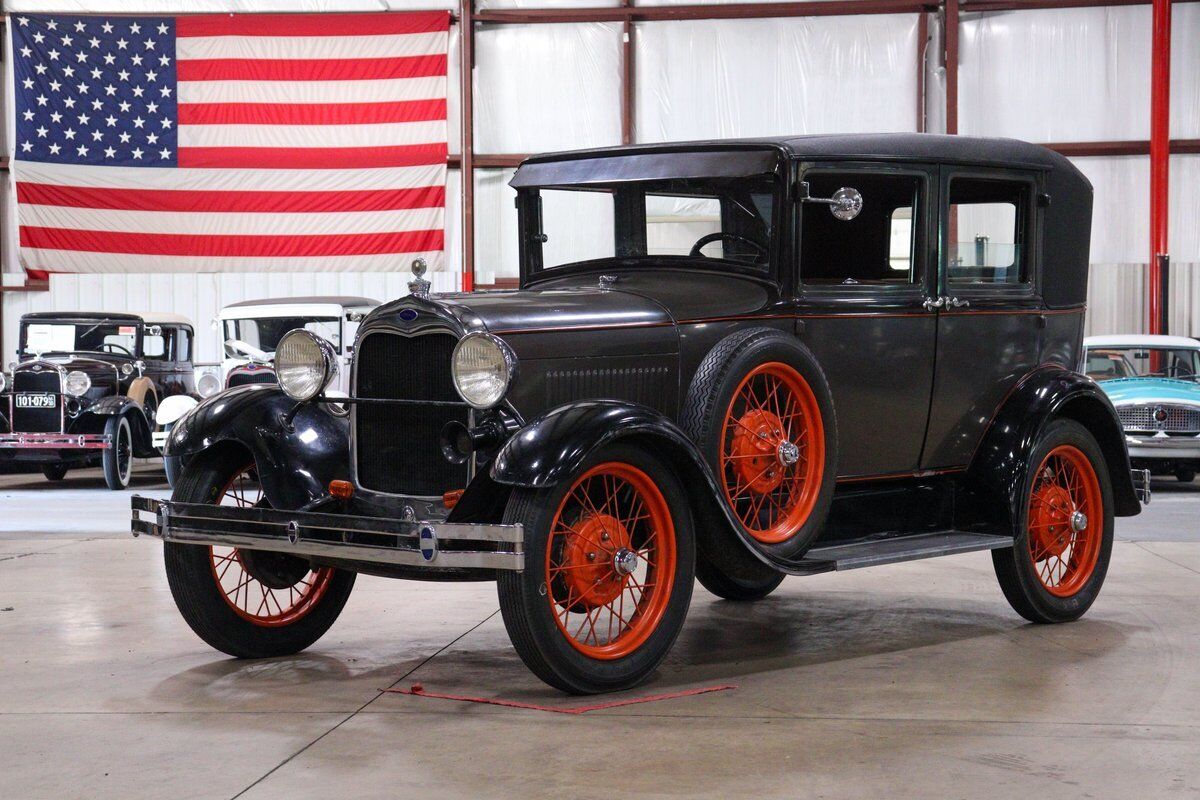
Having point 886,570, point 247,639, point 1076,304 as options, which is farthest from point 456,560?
point 886,570

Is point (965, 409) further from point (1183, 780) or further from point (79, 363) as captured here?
point (79, 363)

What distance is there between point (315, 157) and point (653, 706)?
14.6 meters

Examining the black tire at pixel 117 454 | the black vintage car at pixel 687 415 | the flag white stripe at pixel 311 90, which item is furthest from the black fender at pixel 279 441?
the flag white stripe at pixel 311 90

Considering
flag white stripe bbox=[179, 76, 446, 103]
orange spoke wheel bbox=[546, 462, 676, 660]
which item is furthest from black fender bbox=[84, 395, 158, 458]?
orange spoke wheel bbox=[546, 462, 676, 660]

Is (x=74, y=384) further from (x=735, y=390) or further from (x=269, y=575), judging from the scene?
(x=735, y=390)

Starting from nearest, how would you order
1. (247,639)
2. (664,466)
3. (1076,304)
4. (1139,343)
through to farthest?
(664,466) < (247,639) < (1076,304) < (1139,343)

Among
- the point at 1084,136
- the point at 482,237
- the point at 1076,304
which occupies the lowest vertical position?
the point at 1076,304

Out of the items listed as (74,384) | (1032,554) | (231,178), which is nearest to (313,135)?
(231,178)

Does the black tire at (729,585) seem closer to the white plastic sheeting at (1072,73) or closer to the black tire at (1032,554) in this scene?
the black tire at (1032,554)

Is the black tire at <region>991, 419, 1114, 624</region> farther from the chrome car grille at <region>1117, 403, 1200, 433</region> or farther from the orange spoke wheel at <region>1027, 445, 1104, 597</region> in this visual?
the chrome car grille at <region>1117, 403, 1200, 433</region>

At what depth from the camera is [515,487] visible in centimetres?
411

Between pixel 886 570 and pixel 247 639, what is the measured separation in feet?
11.5

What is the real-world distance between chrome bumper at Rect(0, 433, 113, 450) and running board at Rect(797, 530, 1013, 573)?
30.7 ft

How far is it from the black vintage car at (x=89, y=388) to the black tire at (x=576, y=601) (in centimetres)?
955
